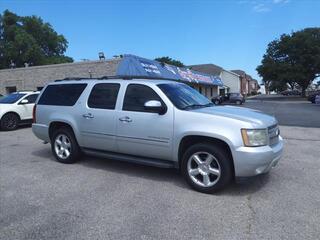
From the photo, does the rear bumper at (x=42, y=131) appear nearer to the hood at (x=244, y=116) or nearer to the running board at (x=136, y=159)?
the running board at (x=136, y=159)

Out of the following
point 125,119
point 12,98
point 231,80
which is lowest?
point 125,119

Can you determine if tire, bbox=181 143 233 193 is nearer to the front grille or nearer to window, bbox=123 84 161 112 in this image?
the front grille

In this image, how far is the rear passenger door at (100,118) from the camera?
6140mm

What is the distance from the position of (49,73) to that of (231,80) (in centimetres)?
5620

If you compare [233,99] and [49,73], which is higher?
[49,73]

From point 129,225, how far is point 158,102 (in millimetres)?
2191

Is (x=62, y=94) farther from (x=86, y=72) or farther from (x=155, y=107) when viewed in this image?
(x=86, y=72)

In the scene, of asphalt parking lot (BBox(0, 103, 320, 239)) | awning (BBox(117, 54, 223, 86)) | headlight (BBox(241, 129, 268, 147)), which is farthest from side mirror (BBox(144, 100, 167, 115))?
awning (BBox(117, 54, 223, 86))

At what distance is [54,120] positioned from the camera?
7.04 m

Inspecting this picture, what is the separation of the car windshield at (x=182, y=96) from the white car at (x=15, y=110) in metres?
9.71

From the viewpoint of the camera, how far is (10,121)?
528 inches

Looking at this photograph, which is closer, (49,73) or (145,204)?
(145,204)

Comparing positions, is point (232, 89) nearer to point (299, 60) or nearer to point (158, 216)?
point (299, 60)

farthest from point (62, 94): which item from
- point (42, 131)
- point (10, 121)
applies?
point (10, 121)
